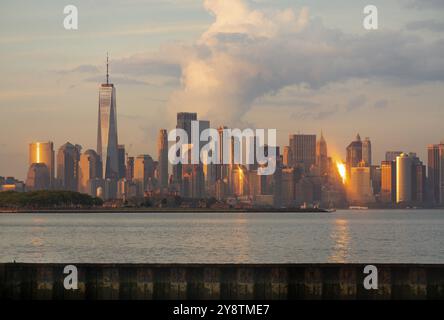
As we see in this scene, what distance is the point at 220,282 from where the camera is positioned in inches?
1570

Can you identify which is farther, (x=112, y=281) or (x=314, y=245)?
(x=314, y=245)

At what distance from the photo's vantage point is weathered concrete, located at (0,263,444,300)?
39.5 meters

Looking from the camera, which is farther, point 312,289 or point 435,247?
point 435,247

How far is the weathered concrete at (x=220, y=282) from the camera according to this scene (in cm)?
3950

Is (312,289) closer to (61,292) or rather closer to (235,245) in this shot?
(61,292)
